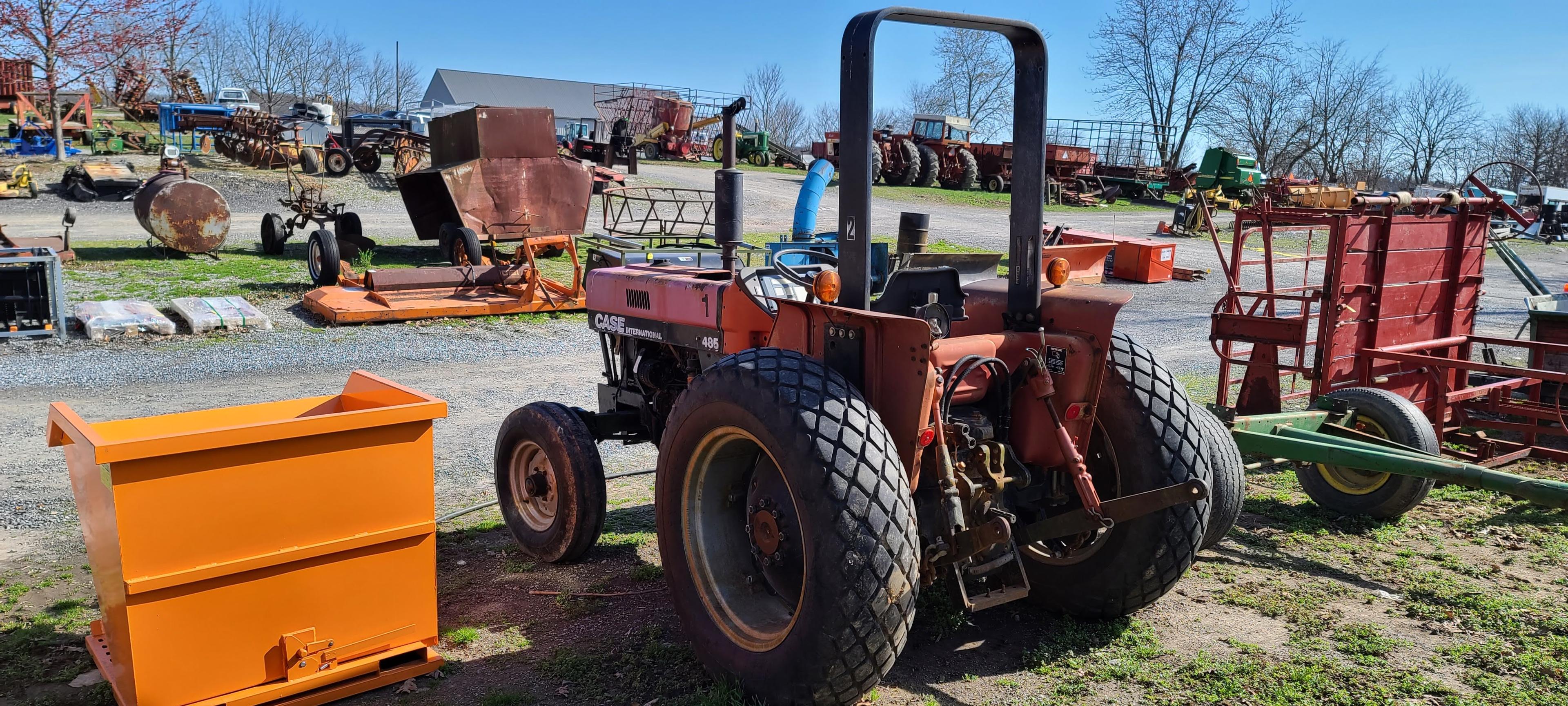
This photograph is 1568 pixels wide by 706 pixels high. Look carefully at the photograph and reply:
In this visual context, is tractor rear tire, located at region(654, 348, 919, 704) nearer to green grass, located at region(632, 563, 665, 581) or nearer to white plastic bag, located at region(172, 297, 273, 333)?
green grass, located at region(632, 563, 665, 581)

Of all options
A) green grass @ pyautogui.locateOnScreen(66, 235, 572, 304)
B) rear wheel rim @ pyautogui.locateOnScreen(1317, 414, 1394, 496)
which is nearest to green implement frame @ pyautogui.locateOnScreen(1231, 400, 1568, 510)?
rear wheel rim @ pyautogui.locateOnScreen(1317, 414, 1394, 496)

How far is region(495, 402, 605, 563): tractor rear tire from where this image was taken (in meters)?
4.66

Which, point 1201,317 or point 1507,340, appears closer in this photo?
point 1507,340

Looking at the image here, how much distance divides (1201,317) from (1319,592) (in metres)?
10.7

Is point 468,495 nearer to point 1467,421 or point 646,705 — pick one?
point 646,705

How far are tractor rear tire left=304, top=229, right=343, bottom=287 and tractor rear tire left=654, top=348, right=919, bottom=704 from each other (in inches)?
408

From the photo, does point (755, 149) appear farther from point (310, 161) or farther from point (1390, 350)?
point (1390, 350)

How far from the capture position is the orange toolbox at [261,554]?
3182 millimetres

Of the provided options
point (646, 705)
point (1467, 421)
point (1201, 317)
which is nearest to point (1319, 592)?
point (646, 705)

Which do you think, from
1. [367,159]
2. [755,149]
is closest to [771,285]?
[367,159]

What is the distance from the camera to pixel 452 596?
4.52 m

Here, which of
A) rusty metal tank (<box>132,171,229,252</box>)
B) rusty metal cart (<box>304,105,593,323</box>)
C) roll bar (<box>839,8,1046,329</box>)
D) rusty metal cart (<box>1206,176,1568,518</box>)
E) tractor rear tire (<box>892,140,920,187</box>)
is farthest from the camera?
tractor rear tire (<box>892,140,920,187</box>)

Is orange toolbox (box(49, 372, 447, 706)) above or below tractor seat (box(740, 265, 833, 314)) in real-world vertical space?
below

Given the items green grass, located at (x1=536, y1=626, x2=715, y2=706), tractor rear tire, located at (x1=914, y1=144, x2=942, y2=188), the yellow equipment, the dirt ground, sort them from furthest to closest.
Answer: tractor rear tire, located at (x1=914, y1=144, x2=942, y2=188) → the yellow equipment → the dirt ground → green grass, located at (x1=536, y1=626, x2=715, y2=706)
